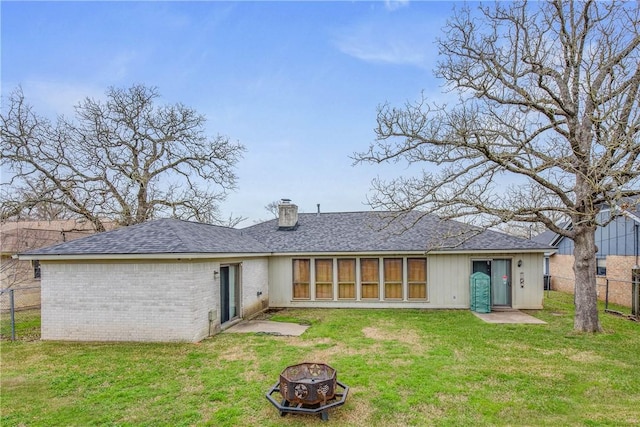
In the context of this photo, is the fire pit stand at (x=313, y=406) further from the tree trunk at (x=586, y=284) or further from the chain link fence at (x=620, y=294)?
the chain link fence at (x=620, y=294)

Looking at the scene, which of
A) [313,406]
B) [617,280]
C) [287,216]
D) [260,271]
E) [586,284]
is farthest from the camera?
[287,216]

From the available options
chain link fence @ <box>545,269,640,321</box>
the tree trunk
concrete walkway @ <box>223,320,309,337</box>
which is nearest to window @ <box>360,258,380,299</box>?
concrete walkway @ <box>223,320,309,337</box>

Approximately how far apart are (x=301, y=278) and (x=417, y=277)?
460 centimetres

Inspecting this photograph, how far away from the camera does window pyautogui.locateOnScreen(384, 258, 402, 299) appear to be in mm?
14195

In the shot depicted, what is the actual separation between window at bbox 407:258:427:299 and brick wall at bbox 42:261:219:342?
25.8ft

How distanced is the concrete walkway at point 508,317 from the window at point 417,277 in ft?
6.51

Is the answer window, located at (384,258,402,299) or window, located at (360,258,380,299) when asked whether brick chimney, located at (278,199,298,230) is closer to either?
window, located at (360,258,380,299)

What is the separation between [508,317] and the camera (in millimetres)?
11938

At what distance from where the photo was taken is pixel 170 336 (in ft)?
29.6

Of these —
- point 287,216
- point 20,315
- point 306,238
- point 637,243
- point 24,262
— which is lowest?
point 20,315

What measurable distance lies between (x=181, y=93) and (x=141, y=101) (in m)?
2.07

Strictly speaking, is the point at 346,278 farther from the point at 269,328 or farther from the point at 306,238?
the point at 269,328

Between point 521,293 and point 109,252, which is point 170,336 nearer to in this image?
point 109,252

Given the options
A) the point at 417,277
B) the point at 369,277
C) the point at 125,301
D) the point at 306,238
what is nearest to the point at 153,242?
the point at 125,301
